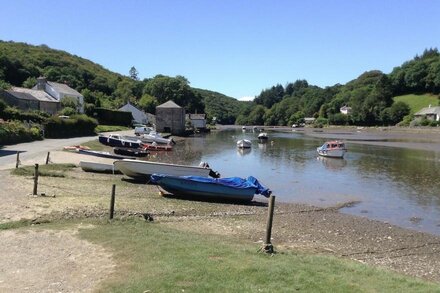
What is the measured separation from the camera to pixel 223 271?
9.63 metres

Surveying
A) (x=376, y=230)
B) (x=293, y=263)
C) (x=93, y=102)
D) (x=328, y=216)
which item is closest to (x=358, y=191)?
(x=328, y=216)

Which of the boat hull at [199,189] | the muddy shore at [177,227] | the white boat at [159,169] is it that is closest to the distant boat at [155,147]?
the white boat at [159,169]

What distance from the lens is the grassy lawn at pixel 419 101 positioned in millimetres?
162000

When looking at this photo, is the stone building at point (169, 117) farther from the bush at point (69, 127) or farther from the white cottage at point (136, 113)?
the bush at point (69, 127)

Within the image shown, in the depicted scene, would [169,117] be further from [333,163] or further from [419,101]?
[419,101]

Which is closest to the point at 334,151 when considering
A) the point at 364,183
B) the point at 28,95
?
the point at 364,183

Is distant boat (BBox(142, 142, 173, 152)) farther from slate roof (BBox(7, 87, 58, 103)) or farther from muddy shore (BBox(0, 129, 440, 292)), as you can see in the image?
muddy shore (BBox(0, 129, 440, 292))

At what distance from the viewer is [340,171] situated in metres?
42.4

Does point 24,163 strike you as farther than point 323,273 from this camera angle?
Yes

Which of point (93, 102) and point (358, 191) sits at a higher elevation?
point (93, 102)

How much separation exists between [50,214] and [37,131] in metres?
38.8

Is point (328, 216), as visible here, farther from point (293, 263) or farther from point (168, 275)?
point (168, 275)

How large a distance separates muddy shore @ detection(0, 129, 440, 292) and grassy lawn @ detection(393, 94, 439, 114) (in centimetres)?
15459

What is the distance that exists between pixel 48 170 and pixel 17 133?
809 inches
